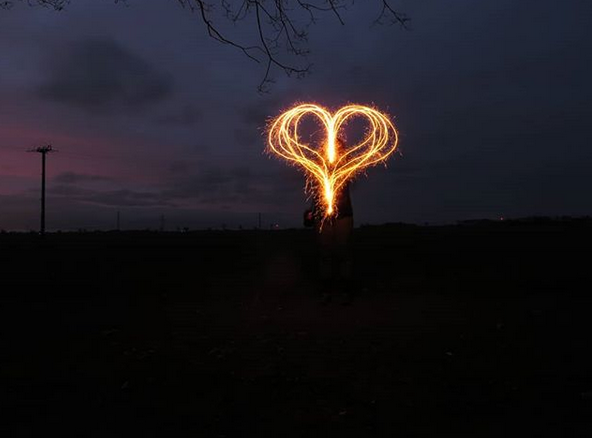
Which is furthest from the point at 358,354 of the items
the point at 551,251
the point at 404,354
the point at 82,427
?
the point at 551,251

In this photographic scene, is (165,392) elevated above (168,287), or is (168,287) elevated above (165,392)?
(168,287)

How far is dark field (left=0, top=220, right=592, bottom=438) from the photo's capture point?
5.89m

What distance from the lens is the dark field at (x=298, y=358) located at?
5.89m

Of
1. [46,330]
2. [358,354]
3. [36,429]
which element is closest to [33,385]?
[36,429]

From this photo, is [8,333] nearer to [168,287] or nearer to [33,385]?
[33,385]

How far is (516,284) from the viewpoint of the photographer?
45.1ft

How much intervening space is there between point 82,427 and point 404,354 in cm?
424

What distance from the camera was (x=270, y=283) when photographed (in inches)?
→ 563

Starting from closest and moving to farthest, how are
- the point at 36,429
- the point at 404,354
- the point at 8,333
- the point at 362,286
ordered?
1. the point at 36,429
2. the point at 404,354
3. the point at 8,333
4. the point at 362,286

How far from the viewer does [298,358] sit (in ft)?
25.7

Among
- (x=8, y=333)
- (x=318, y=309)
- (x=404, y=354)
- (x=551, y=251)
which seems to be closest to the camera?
(x=404, y=354)

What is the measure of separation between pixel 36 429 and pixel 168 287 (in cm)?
826

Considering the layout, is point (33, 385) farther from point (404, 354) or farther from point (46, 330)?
point (404, 354)

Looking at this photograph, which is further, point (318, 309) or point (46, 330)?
point (318, 309)
